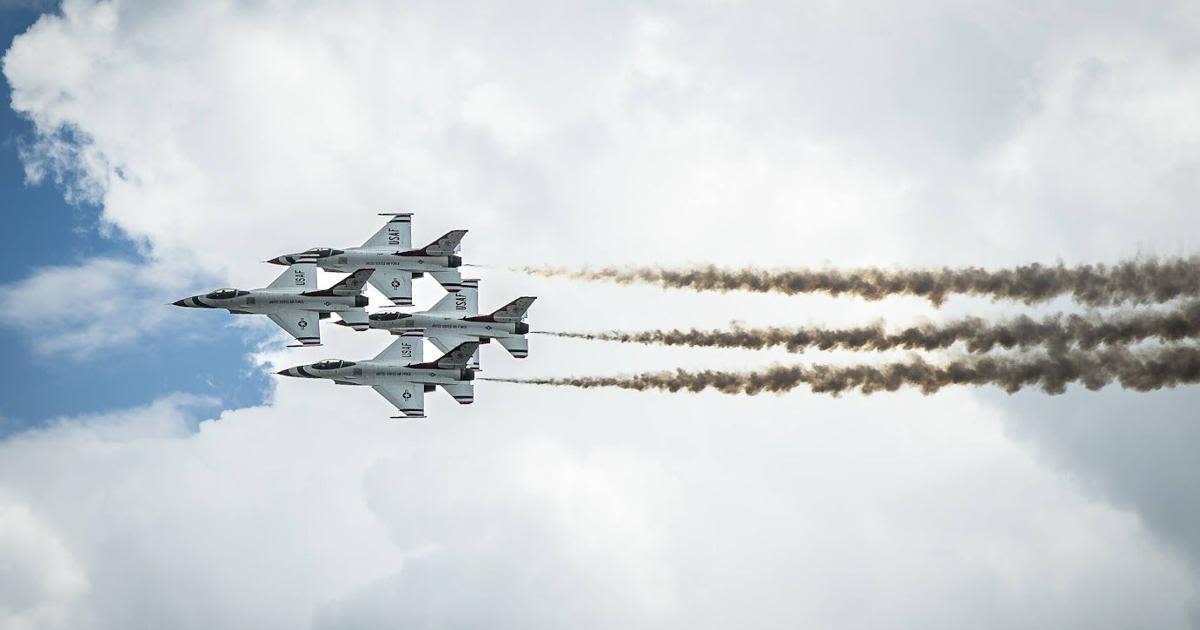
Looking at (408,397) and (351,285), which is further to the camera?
(351,285)

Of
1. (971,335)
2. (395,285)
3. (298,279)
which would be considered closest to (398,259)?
(395,285)

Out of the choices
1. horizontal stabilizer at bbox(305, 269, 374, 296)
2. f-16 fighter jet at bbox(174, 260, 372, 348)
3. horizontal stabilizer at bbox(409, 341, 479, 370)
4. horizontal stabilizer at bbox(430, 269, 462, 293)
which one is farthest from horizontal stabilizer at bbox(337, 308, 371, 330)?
horizontal stabilizer at bbox(409, 341, 479, 370)

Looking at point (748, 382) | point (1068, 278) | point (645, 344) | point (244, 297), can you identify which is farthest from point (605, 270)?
point (1068, 278)

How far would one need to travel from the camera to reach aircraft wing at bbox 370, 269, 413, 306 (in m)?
109

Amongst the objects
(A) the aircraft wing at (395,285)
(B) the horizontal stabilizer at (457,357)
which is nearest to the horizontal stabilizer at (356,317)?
(A) the aircraft wing at (395,285)

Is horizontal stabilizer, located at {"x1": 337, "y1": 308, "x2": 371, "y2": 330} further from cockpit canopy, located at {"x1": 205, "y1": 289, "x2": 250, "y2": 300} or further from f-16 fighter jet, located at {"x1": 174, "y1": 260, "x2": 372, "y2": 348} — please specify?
cockpit canopy, located at {"x1": 205, "y1": 289, "x2": 250, "y2": 300}

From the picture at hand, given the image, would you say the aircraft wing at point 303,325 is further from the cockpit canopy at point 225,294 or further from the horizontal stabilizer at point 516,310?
the horizontal stabilizer at point 516,310

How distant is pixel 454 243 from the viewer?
10806 centimetres

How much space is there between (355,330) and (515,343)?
33.3ft

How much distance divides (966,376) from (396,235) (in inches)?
1509

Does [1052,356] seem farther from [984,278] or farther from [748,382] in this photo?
[748,382]

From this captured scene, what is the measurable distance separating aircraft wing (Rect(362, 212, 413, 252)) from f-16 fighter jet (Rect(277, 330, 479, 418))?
233 inches

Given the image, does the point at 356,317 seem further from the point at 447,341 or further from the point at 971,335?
the point at 971,335

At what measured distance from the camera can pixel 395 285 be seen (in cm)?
10881
